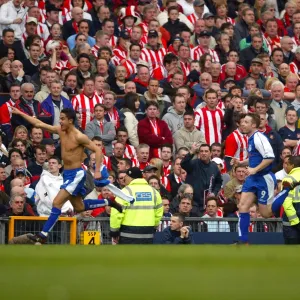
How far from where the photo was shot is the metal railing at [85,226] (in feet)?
53.7

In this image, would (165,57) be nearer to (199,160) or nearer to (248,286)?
(199,160)

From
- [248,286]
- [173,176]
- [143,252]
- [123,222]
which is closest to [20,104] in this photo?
[173,176]

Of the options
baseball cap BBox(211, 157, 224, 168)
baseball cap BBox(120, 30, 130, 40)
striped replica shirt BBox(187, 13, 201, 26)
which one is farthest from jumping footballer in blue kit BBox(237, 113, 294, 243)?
striped replica shirt BBox(187, 13, 201, 26)

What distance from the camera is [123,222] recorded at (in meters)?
15.8

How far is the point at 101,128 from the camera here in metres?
19.5

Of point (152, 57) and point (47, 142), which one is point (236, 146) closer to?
point (152, 57)

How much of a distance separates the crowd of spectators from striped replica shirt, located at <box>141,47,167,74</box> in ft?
0.08

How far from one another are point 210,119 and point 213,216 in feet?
9.88

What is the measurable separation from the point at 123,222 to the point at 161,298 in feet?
24.8

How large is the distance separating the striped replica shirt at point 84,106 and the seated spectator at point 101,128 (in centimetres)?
28

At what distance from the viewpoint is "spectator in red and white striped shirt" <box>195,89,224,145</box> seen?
20484 millimetres

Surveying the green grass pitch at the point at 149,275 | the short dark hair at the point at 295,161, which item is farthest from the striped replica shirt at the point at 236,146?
the green grass pitch at the point at 149,275

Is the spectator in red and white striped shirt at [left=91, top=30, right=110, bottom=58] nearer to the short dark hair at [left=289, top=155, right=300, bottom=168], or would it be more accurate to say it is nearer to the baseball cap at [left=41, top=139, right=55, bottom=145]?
the baseball cap at [left=41, top=139, right=55, bottom=145]

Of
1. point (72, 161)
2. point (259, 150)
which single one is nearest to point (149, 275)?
point (259, 150)
